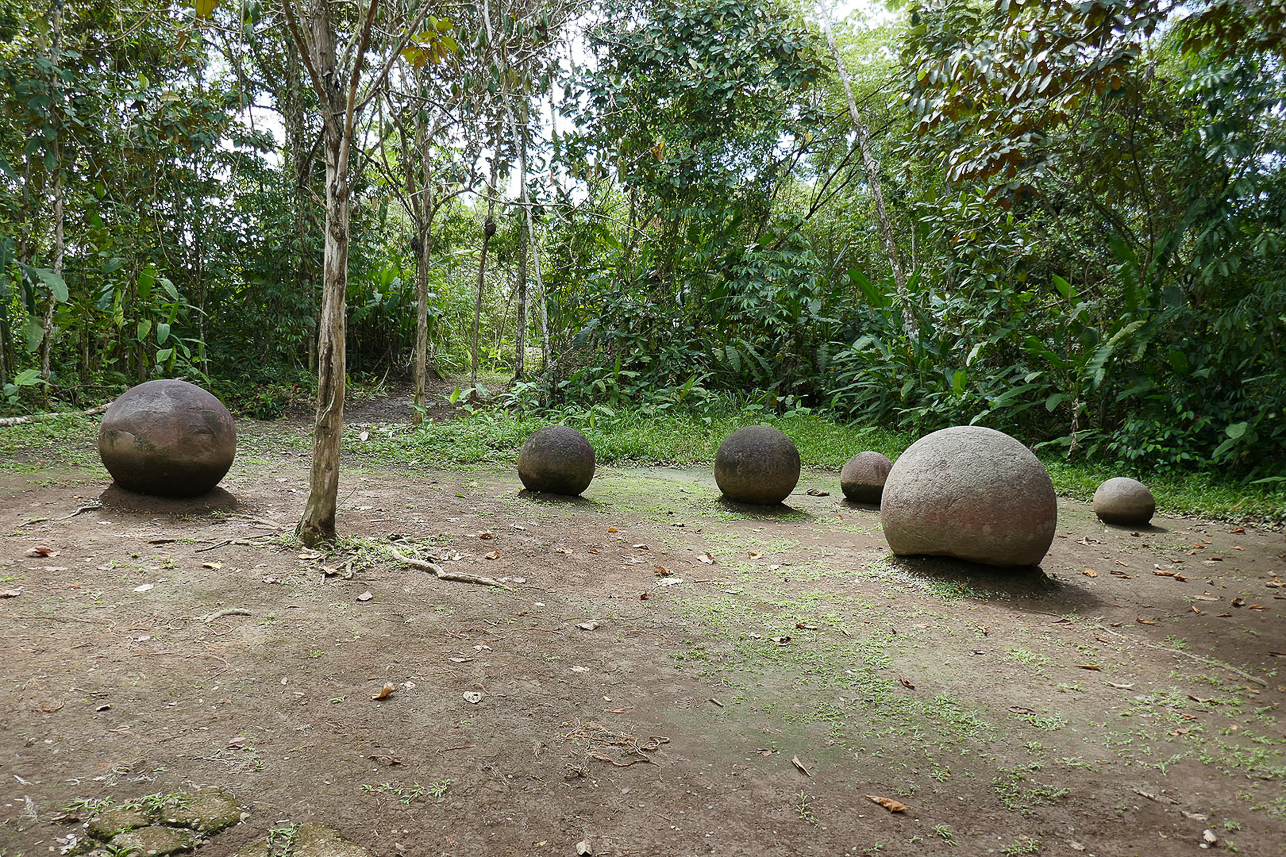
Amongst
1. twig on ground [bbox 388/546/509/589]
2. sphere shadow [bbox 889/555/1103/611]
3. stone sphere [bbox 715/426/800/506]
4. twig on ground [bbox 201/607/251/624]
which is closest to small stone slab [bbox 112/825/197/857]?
twig on ground [bbox 201/607/251/624]

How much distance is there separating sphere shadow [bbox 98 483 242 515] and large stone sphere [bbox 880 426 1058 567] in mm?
5310

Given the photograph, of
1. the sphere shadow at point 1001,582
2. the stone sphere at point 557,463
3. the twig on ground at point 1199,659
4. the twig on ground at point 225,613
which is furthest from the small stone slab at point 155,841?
the stone sphere at point 557,463

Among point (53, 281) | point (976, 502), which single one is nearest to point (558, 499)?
point (976, 502)

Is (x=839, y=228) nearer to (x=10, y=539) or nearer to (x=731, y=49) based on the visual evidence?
(x=731, y=49)

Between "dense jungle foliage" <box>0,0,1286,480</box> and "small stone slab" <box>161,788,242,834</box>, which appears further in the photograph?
"dense jungle foliage" <box>0,0,1286,480</box>

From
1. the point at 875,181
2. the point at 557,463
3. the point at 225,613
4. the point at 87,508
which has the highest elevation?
the point at 875,181

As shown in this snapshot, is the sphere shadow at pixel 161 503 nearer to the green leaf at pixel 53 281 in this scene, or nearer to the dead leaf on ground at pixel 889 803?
the green leaf at pixel 53 281

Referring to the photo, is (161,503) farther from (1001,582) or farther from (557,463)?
(1001,582)

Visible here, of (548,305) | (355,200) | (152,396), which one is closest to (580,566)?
A: (152,396)

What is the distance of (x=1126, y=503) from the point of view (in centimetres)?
701

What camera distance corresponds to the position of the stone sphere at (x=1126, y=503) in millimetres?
6992

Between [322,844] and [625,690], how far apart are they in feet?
4.94

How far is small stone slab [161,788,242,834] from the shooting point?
234 centimetres

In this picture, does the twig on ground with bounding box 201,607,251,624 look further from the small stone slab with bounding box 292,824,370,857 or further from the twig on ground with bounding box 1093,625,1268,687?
the twig on ground with bounding box 1093,625,1268,687
